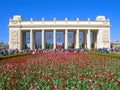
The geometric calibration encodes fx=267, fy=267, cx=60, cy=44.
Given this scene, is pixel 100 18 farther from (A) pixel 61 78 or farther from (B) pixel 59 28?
(A) pixel 61 78

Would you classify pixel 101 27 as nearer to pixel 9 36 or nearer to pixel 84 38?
pixel 84 38

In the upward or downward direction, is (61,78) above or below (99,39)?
below

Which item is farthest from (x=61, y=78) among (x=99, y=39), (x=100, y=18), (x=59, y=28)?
(x=100, y=18)

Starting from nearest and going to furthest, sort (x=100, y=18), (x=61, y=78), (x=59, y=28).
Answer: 1. (x=61, y=78)
2. (x=59, y=28)
3. (x=100, y=18)

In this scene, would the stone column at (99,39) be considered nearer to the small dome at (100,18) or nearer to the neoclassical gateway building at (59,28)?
the neoclassical gateway building at (59,28)

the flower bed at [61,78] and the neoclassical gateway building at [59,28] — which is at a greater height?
the neoclassical gateway building at [59,28]

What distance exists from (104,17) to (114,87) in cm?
5851

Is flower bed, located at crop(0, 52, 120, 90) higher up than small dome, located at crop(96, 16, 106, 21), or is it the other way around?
small dome, located at crop(96, 16, 106, 21)

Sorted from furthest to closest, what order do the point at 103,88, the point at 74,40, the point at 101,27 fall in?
the point at 74,40
the point at 101,27
the point at 103,88

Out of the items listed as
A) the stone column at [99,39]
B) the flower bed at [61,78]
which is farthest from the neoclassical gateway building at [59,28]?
the flower bed at [61,78]

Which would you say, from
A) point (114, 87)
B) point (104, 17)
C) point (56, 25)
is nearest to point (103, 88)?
point (114, 87)

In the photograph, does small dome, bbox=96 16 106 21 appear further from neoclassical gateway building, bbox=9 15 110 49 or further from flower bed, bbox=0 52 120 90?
flower bed, bbox=0 52 120 90

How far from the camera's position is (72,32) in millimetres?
67250

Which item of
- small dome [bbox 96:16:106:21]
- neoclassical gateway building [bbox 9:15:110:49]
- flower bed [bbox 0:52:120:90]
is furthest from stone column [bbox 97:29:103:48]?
flower bed [bbox 0:52:120:90]
